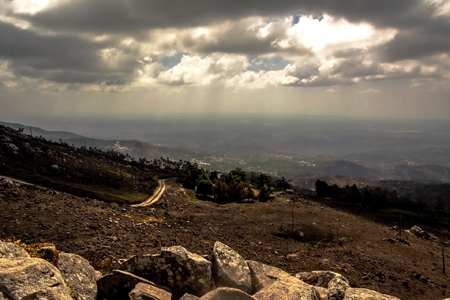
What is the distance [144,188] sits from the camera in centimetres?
5278

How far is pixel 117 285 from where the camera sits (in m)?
10.9

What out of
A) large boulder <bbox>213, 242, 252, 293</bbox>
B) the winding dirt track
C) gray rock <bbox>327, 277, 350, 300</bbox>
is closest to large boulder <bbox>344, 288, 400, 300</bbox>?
gray rock <bbox>327, 277, 350, 300</bbox>

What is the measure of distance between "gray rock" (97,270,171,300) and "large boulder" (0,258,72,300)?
2413 millimetres

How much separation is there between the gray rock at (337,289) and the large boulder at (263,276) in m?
1.44

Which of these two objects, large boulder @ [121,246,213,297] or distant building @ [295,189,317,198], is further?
distant building @ [295,189,317,198]

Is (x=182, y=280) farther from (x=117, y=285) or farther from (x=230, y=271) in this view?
(x=117, y=285)

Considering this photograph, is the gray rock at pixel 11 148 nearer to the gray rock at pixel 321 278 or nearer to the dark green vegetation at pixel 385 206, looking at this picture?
the gray rock at pixel 321 278

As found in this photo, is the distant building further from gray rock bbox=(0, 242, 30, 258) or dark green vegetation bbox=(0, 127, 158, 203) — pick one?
gray rock bbox=(0, 242, 30, 258)

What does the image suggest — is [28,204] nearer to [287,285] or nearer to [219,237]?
[219,237]

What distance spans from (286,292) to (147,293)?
5056 mm

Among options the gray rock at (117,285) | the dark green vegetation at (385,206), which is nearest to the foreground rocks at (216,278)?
the gray rock at (117,285)

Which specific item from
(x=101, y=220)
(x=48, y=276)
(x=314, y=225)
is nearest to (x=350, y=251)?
(x=314, y=225)

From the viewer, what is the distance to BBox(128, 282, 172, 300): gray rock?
31.1 ft

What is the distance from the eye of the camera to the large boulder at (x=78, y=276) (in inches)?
405
